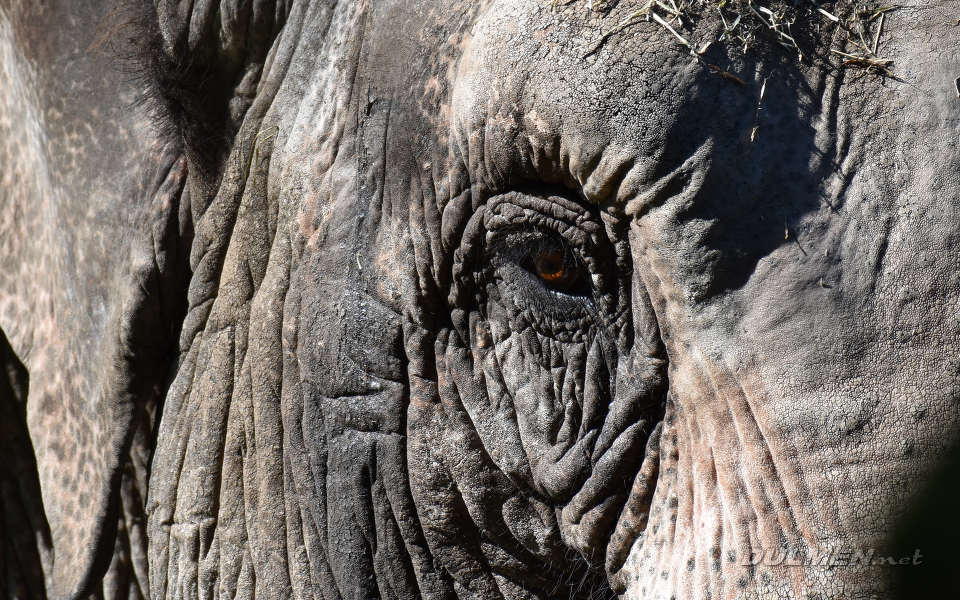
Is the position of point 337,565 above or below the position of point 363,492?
below

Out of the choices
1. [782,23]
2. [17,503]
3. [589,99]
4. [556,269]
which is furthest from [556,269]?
[17,503]

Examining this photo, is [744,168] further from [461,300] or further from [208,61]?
[208,61]

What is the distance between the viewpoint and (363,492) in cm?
196

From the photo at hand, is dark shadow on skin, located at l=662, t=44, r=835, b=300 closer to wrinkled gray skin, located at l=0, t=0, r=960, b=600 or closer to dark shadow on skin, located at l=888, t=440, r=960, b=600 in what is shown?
wrinkled gray skin, located at l=0, t=0, r=960, b=600

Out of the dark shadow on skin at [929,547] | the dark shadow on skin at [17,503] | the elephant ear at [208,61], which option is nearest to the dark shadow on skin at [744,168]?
the dark shadow on skin at [929,547]

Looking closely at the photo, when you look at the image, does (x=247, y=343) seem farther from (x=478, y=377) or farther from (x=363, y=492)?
(x=478, y=377)

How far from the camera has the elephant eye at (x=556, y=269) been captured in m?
1.70

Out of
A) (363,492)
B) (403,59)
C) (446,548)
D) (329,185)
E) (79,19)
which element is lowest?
(446,548)

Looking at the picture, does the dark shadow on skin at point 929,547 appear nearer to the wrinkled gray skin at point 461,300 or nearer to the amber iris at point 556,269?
the wrinkled gray skin at point 461,300

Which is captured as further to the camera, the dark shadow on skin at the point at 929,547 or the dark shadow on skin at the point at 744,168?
the dark shadow on skin at the point at 744,168

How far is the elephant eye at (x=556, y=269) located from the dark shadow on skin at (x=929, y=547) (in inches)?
26.7

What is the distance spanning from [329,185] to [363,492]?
0.65m

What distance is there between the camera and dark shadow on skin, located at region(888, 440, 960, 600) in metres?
1.29

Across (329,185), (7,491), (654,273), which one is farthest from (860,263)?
(7,491)
